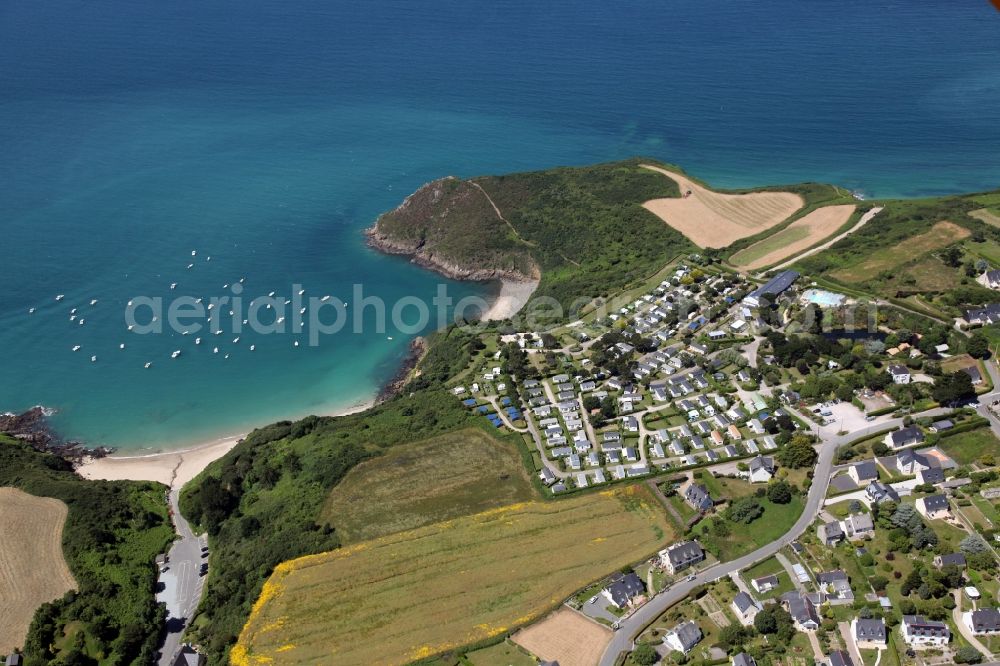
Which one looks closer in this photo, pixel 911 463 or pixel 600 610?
pixel 600 610

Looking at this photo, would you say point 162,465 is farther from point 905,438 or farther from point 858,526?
point 905,438

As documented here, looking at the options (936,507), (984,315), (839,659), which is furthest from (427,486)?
(984,315)

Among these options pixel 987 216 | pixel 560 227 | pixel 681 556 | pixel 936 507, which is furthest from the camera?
pixel 560 227

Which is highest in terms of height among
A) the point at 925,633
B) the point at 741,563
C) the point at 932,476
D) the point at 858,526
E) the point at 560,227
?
the point at 560,227

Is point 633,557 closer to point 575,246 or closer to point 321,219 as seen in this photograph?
point 575,246

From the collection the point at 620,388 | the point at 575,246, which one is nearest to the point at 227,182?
the point at 575,246

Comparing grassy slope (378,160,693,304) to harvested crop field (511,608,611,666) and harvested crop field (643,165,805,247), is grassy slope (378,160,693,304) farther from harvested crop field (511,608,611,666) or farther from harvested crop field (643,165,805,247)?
harvested crop field (511,608,611,666)

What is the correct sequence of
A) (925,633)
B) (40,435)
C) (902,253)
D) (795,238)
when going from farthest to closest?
(795,238), (902,253), (40,435), (925,633)

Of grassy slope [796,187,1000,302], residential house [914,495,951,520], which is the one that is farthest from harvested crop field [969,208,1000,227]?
residential house [914,495,951,520]
